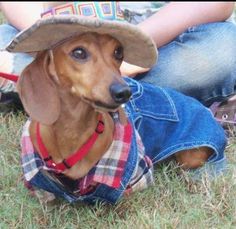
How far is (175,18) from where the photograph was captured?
2.21 meters

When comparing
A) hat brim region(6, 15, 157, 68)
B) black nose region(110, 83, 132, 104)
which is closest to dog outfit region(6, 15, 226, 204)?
hat brim region(6, 15, 157, 68)

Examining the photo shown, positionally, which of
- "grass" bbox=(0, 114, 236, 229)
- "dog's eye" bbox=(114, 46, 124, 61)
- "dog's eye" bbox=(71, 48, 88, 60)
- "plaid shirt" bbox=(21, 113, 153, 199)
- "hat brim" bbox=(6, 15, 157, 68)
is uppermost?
"hat brim" bbox=(6, 15, 157, 68)

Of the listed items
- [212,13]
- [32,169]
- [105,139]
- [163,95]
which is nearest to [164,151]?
[163,95]

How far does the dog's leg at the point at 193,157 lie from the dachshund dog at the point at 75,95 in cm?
39

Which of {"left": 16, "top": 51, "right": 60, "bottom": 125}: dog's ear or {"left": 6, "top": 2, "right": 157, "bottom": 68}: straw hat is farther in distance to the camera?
{"left": 16, "top": 51, "right": 60, "bottom": 125}: dog's ear

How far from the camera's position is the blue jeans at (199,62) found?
2.29 m

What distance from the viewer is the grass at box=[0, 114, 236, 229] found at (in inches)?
68.0

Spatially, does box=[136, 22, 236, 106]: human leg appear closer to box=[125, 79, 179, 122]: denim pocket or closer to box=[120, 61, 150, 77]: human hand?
box=[120, 61, 150, 77]: human hand

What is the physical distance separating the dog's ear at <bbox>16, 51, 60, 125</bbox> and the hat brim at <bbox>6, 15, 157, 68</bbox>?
0.16 ft

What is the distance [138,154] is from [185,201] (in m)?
0.21

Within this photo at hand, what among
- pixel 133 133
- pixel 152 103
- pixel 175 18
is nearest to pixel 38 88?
pixel 133 133

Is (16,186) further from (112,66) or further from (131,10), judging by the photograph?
(131,10)

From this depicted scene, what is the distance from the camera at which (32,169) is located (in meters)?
1.70

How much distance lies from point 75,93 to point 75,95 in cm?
2
